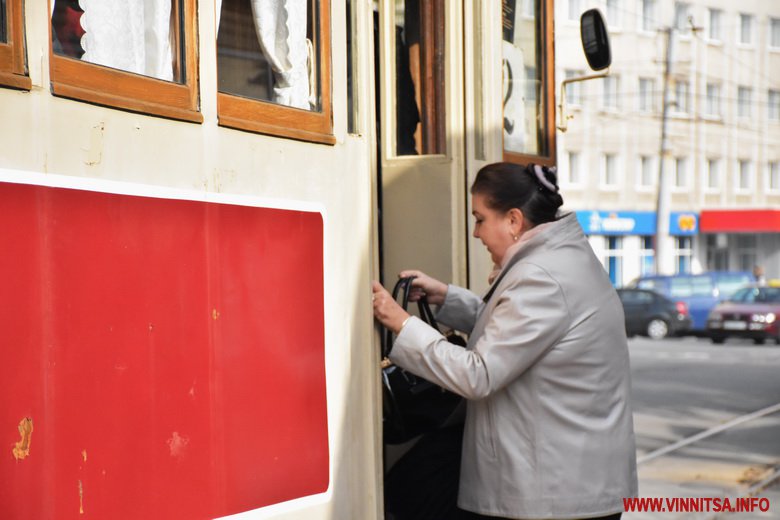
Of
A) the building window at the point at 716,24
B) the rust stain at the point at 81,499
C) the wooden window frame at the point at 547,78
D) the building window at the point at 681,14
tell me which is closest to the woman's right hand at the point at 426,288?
the wooden window frame at the point at 547,78

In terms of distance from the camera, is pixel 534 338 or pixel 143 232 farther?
pixel 534 338

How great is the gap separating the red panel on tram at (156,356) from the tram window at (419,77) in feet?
3.91

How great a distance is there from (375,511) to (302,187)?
2.86 feet

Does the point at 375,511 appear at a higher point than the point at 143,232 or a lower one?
lower

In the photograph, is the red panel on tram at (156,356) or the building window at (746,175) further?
the building window at (746,175)

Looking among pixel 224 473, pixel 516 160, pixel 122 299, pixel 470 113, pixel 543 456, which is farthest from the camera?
pixel 516 160

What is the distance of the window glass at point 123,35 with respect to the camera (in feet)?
6.74

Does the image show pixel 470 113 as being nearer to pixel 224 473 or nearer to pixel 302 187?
pixel 302 187

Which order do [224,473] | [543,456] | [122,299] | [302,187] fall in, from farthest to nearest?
[543,456] → [302,187] → [224,473] → [122,299]

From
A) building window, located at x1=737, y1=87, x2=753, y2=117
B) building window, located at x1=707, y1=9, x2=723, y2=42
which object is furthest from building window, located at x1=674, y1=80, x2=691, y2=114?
building window, located at x1=737, y1=87, x2=753, y2=117

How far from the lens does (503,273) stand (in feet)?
9.60

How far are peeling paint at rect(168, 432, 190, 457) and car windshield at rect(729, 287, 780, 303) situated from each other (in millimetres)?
22443

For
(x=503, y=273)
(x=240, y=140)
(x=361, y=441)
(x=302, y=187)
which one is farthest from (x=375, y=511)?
(x=240, y=140)

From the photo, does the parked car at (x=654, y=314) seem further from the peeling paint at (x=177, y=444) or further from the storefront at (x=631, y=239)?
the peeling paint at (x=177, y=444)
